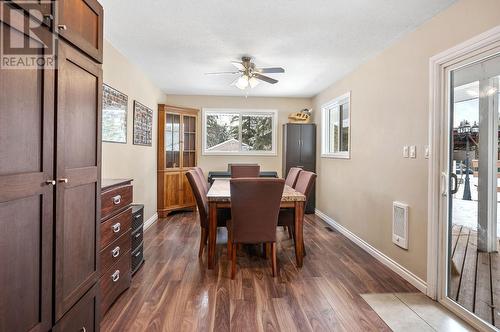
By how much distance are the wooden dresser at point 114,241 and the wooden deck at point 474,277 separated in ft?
8.64

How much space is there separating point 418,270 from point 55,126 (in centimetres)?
290

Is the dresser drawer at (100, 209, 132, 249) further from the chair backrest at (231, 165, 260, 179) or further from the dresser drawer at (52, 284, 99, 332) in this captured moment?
the chair backrest at (231, 165, 260, 179)

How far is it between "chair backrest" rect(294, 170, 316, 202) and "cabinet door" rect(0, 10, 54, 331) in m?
2.45

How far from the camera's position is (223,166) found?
19.7 ft

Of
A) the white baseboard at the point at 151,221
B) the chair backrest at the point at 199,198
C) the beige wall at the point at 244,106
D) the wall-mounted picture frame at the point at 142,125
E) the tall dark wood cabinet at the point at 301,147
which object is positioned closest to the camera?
the chair backrest at the point at 199,198

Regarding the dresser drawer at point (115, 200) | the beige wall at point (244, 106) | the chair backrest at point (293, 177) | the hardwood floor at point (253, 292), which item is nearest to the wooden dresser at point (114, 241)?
the dresser drawer at point (115, 200)

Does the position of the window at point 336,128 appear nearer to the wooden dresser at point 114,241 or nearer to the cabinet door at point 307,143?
the cabinet door at point 307,143

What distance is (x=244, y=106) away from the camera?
6031 millimetres

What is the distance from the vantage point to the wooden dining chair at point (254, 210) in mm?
2490

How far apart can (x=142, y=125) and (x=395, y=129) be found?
3.43 m

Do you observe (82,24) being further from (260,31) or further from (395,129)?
(395,129)

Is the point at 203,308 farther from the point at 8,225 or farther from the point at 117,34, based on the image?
the point at 117,34

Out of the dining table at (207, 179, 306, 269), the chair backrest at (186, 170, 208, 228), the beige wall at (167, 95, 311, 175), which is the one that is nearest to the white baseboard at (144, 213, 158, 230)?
the beige wall at (167, 95, 311, 175)

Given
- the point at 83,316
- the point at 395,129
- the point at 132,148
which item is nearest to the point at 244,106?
the point at 132,148
